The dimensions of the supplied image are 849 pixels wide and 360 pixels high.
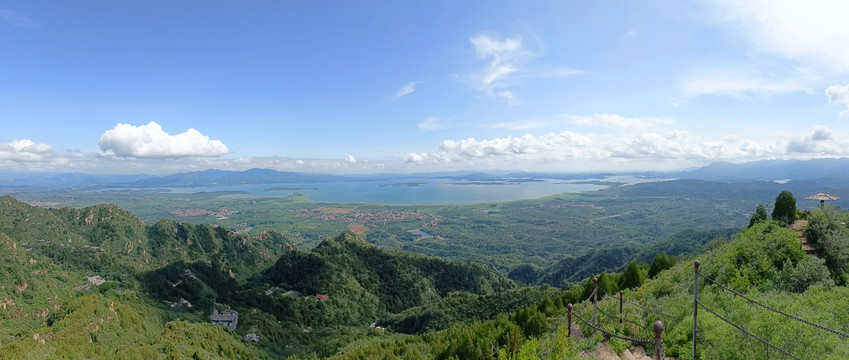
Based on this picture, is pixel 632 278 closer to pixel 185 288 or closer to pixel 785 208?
pixel 785 208

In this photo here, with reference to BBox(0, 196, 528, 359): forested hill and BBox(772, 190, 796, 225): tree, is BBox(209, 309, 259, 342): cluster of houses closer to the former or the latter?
BBox(0, 196, 528, 359): forested hill

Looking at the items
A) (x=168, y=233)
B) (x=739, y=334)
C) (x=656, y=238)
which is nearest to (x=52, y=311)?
(x=168, y=233)

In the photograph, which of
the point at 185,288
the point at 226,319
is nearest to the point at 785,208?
the point at 226,319

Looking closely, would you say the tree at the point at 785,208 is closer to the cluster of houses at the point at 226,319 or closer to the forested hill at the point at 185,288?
the forested hill at the point at 185,288

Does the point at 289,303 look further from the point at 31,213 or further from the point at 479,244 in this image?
the point at 479,244

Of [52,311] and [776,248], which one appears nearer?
[776,248]

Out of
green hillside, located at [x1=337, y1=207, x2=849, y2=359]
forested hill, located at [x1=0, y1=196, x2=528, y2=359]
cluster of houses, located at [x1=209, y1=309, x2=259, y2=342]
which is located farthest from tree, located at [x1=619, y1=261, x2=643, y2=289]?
cluster of houses, located at [x1=209, y1=309, x2=259, y2=342]
